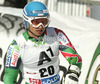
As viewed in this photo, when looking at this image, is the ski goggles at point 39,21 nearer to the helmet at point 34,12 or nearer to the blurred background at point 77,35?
the helmet at point 34,12

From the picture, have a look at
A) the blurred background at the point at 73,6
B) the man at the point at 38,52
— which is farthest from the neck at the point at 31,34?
the blurred background at the point at 73,6

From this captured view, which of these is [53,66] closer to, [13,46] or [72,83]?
[72,83]

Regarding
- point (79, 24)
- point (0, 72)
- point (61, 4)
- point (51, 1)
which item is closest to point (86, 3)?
point (61, 4)

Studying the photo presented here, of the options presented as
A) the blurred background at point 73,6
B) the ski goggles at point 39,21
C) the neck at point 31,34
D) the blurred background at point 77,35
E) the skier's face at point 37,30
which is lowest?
the blurred background at point 73,6

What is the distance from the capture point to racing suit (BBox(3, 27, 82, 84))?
2.54 m

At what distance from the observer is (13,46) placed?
2533 mm

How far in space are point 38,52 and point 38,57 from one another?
55 millimetres

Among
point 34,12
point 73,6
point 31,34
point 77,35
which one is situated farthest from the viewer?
point 73,6

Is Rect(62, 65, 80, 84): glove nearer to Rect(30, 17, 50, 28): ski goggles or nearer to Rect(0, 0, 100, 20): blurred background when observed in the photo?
Rect(30, 17, 50, 28): ski goggles

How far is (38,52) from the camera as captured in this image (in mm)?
2561

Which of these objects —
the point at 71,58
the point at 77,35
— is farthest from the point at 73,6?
the point at 71,58

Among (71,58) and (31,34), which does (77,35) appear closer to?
(71,58)

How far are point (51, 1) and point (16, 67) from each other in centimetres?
919

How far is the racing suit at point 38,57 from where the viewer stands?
2537mm
